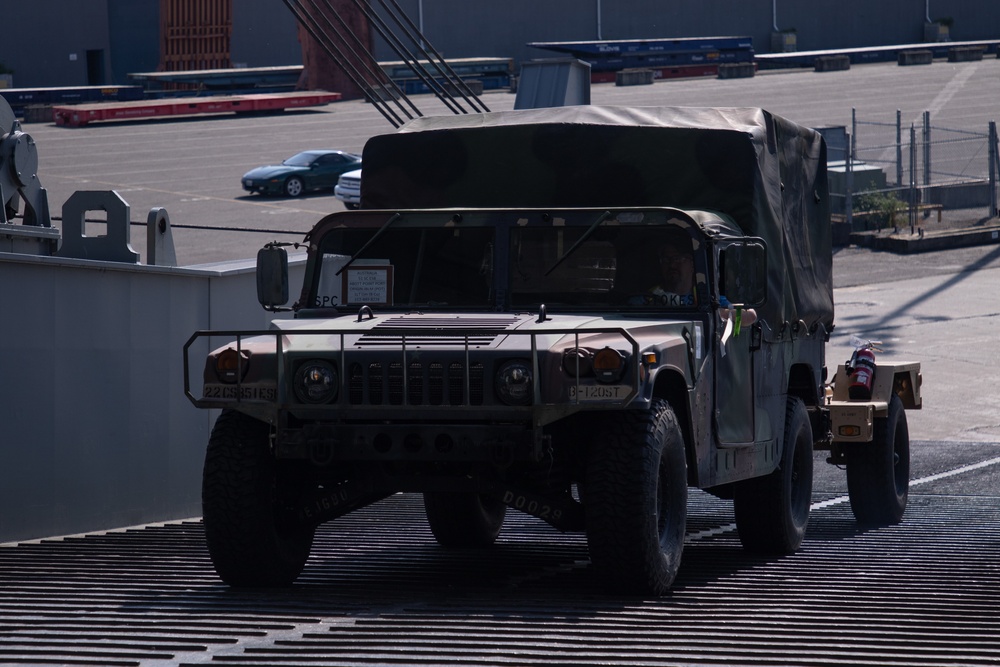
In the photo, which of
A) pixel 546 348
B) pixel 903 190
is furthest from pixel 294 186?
pixel 546 348

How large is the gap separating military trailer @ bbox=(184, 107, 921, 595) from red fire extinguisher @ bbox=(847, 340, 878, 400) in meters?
1.01

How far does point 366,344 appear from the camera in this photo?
7281 millimetres

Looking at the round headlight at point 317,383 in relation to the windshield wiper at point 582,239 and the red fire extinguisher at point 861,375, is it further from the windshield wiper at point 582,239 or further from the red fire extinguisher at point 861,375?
the red fire extinguisher at point 861,375

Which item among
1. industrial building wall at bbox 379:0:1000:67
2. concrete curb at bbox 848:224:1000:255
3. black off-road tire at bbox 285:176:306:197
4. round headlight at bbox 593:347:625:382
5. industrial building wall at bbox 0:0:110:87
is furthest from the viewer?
industrial building wall at bbox 379:0:1000:67

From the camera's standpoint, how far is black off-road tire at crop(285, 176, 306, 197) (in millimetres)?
38938

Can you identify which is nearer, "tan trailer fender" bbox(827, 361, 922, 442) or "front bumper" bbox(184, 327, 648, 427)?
"front bumper" bbox(184, 327, 648, 427)

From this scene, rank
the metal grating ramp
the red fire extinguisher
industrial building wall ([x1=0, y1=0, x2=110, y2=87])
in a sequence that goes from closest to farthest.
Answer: the metal grating ramp
the red fire extinguisher
industrial building wall ([x1=0, y1=0, x2=110, y2=87])

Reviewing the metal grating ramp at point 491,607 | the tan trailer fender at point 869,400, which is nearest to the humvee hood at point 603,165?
the tan trailer fender at point 869,400

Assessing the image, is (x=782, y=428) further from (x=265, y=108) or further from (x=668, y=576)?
(x=265, y=108)

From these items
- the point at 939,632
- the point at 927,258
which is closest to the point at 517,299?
the point at 939,632

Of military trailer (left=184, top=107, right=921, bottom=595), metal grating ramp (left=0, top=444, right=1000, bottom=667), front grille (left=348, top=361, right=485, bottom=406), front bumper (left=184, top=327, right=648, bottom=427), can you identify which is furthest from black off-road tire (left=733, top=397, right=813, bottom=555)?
front grille (left=348, top=361, right=485, bottom=406)

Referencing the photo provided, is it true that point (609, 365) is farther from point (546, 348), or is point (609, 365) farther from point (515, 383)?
point (515, 383)

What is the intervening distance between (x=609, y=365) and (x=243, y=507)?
184cm

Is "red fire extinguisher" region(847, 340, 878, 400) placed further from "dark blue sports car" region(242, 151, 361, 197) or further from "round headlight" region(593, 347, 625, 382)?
"dark blue sports car" region(242, 151, 361, 197)
